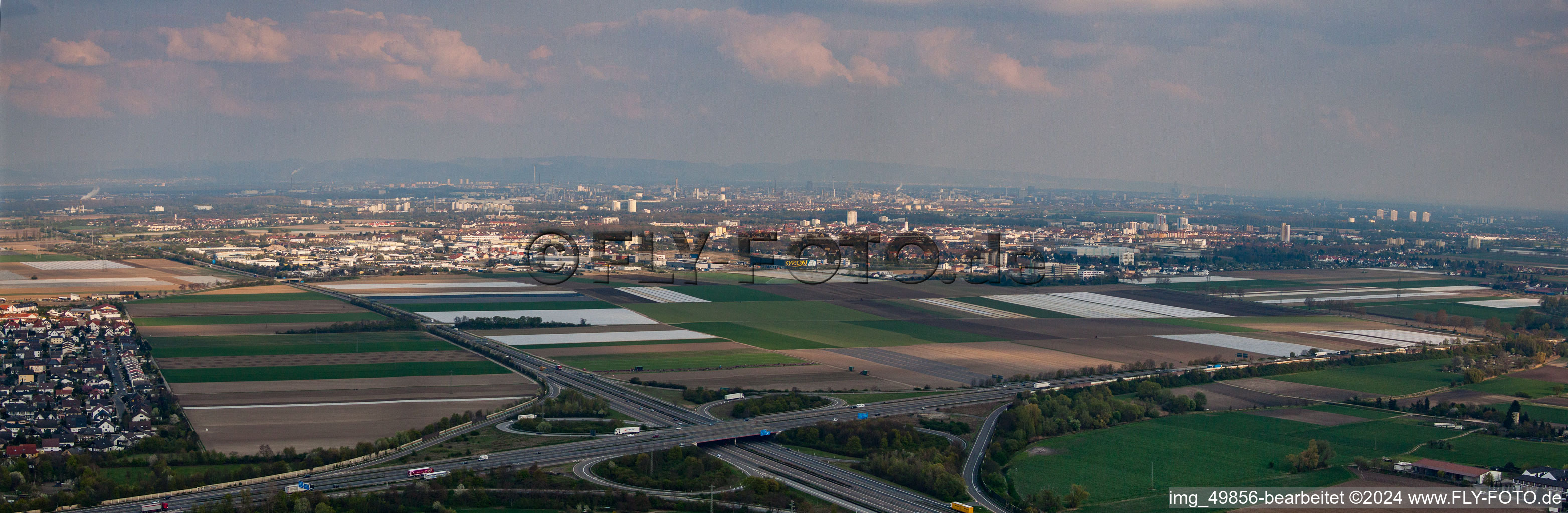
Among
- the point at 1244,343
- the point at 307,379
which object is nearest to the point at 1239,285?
the point at 1244,343

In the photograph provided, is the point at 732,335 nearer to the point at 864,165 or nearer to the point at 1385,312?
the point at 1385,312

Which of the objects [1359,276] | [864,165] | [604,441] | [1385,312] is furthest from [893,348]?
[864,165]

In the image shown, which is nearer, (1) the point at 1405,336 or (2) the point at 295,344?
(2) the point at 295,344

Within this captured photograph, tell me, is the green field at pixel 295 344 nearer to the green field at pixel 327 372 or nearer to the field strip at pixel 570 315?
the green field at pixel 327 372

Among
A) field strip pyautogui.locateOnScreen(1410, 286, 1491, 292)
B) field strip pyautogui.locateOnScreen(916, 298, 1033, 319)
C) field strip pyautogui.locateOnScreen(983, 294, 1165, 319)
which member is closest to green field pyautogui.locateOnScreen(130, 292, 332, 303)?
field strip pyautogui.locateOnScreen(916, 298, 1033, 319)

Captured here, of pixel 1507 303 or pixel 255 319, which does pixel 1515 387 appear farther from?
pixel 255 319

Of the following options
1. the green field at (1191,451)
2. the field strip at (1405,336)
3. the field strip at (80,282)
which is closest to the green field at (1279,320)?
the field strip at (1405,336)
